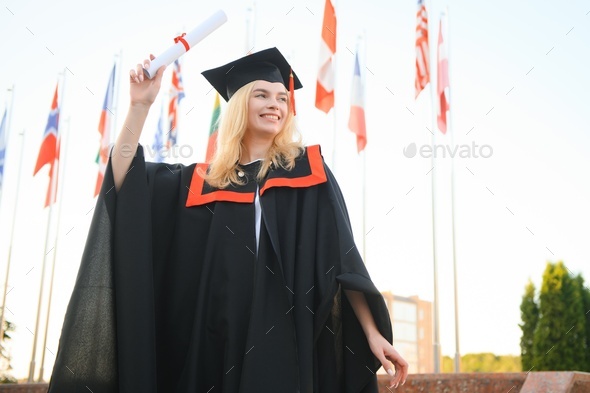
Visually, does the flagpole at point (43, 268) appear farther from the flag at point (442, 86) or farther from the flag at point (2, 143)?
the flag at point (442, 86)

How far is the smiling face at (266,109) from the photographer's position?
3.09 meters

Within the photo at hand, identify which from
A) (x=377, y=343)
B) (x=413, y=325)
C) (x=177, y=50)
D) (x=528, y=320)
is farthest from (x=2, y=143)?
(x=413, y=325)

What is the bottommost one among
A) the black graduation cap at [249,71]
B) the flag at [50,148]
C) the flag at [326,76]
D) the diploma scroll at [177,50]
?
the diploma scroll at [177,50]

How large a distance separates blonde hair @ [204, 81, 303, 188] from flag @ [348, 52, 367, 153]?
8087mm

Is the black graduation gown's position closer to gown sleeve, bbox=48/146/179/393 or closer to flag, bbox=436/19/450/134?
gown sleeve, bbox=48/146/179/393

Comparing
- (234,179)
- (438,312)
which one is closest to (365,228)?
(438,312)

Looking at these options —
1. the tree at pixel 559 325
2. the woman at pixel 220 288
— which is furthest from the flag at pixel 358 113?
the tree at pixel 559 325

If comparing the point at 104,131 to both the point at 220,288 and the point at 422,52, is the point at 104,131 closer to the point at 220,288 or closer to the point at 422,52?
the point at 422,52

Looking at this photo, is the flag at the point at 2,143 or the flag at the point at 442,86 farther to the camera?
the flag at the point at 2,143

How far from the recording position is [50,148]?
12766mm

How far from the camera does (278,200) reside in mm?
2811

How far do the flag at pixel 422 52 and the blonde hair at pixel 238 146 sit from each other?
Result: 833cm

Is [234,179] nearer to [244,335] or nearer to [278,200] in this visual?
[278,200]

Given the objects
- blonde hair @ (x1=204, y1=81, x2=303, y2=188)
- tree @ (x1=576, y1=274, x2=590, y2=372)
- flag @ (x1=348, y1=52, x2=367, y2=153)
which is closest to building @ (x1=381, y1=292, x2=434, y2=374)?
tree @ (x1=576, y1=274, x2=590, y2=372)
